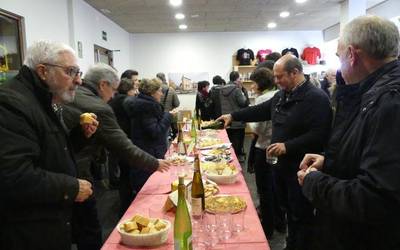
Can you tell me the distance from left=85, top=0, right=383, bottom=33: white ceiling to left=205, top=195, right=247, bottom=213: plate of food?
5.64 meters

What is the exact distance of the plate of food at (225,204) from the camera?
1.77m

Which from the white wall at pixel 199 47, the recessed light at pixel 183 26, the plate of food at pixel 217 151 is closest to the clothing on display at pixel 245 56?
the white wall at pixel 199 47

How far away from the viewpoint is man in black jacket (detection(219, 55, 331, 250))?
8.54 ft

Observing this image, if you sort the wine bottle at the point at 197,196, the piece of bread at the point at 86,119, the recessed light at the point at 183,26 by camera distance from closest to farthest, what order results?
1. the wine bottle at the point at 197,196
2. the piece of bread at the point at 86,119
3. the recessed light at the point at 183,26

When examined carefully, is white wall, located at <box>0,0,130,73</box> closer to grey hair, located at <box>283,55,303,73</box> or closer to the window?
the window

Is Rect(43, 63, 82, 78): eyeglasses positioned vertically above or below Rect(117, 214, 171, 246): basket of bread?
above

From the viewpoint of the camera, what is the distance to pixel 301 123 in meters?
2.65

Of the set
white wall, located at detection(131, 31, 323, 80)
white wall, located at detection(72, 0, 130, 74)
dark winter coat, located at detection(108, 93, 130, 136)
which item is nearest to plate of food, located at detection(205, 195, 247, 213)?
dark winter coat, located at detection(108, 93, 130, 136)

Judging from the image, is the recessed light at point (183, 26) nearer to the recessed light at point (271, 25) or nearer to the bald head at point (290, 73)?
the recessed light at point (271, 25)

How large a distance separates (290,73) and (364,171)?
5.31 feet

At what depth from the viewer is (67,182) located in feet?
5.35

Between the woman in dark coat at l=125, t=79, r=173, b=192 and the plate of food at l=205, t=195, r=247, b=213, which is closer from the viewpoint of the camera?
the plate of food at l=205, t=195, r=247, b=213

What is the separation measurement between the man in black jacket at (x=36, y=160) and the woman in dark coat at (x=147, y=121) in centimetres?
179

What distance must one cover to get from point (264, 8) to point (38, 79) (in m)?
6.81
